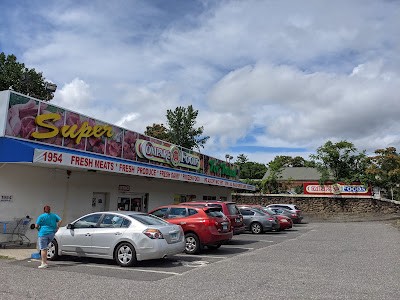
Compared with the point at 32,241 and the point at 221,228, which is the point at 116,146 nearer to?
the point at 32,241

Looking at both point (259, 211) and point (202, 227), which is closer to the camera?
point (202, 227)

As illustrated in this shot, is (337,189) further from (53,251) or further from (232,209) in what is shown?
(53,251)

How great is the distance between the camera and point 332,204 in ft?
132

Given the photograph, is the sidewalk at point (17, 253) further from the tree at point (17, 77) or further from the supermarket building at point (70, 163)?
the tree at point (17, 77)

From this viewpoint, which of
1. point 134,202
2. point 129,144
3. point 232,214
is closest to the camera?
point 232,214

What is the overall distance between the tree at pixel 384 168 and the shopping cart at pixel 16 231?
36468 mm

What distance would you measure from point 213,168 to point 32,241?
1739 centimetres

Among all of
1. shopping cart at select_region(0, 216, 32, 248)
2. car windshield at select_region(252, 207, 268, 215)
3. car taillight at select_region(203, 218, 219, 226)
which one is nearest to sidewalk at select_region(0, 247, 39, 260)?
shopping cart at select_region(0, 216, 32, 248)

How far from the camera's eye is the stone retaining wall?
127ft

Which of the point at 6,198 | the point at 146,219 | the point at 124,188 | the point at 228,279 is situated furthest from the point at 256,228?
the point at 228,279

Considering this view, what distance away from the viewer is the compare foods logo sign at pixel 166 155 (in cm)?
2089

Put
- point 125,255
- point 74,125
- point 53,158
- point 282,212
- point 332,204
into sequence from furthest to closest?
point 332,204
point 282,212
point 74,125
point 53,158
point 125,255

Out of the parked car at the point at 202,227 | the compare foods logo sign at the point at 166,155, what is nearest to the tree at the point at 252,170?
the compare foods logo sign at the point at 166,155

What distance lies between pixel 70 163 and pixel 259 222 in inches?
416
